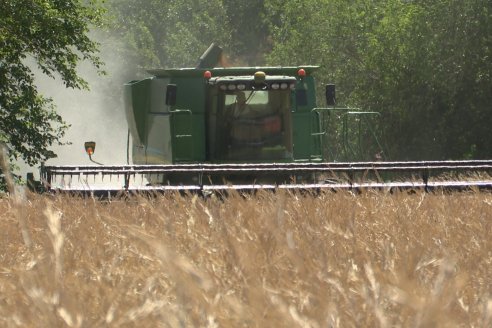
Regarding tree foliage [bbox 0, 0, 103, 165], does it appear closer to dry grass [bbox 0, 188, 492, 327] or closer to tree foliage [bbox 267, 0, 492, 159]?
tree foliage [bbox 267, 0, 492, 159]

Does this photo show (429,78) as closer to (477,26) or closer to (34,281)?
(477,26)

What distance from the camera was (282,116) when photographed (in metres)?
16.3

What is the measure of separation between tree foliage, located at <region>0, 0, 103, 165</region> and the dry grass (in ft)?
51.5

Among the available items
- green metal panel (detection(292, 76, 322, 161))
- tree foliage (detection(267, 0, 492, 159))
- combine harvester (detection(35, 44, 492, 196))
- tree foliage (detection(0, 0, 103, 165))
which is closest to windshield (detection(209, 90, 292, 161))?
combine harvester (detection(35, 44, 492, 196))

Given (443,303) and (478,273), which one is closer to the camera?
(443,303)

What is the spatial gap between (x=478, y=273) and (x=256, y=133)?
1306 centimetres

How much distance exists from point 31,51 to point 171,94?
23.3 feet

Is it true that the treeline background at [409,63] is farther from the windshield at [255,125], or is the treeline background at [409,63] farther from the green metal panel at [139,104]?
the windshield at [255,125]

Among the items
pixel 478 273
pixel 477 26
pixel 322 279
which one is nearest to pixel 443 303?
pixel 322 279

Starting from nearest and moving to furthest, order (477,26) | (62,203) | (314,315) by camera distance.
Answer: (314,315) < (62,203) < (477,26)

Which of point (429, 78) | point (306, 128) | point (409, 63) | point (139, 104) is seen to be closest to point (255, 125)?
point (306, 128)

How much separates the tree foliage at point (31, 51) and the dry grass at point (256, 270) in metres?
15.7

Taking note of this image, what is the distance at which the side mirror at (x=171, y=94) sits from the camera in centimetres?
1571

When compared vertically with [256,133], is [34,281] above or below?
above
